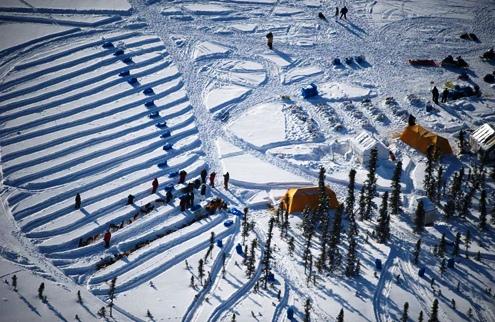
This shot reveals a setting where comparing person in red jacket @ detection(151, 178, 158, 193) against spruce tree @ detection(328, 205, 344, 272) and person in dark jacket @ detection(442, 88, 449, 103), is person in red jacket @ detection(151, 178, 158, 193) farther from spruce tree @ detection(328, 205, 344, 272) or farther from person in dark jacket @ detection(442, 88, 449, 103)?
person in dark jacket @ detection(442, 88, 449, 103)

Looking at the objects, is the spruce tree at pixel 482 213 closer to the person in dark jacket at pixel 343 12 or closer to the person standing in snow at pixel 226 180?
the person standing in snow at pixel 226 180

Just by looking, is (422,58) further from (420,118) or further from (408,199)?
(408,199)

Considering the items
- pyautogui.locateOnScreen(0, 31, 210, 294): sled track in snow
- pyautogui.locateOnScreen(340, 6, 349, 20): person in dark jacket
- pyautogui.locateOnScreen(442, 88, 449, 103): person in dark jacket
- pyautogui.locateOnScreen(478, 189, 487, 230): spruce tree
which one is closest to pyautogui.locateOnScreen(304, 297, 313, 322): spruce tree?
pyautogui.locateOnScreen(0, 31, 210, 294): sled track in snow

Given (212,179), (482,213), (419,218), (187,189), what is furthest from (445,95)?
(187,189)

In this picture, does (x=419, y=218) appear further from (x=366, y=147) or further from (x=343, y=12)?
(x=343, y=12)

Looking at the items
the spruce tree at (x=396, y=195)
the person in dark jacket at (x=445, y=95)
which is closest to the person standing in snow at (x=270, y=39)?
the person in dark jacket at (x=445, y=95)

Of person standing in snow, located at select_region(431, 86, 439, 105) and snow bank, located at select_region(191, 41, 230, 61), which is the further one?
snow bank, located at select_region(191, 41, 230, 61)

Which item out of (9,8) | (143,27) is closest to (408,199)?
(143,27)
